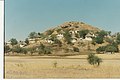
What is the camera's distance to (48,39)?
786cm

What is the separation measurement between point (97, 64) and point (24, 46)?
156cm

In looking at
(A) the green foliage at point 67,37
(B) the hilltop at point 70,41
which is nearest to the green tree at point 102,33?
(B) the hilltop at point 70,41

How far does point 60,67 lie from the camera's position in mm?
7699

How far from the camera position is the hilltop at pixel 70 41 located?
305 inches

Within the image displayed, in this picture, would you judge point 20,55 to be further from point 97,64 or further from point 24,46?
point 97,64

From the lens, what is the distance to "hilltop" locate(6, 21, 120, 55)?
7.75m

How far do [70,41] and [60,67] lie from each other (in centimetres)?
60

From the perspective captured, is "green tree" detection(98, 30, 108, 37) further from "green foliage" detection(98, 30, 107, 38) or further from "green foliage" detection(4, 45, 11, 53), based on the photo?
"green foliage" detection(4, 45, 11, 53)

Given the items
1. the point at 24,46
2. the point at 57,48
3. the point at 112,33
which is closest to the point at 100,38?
the point at 112,33

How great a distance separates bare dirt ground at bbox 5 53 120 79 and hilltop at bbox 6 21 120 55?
0.48 feet

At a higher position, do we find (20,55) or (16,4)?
(16,4)

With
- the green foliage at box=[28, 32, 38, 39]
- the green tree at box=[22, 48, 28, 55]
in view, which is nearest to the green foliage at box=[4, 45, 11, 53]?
the green tree at box=[22, 48, 28, 55]

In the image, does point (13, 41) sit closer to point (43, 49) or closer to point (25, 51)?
point (25, 51)

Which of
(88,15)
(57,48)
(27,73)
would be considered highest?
(88,15)
